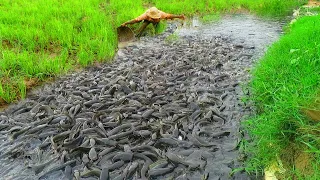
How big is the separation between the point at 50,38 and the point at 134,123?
521 cm

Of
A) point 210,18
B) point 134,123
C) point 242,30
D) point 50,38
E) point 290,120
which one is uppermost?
point 210,18

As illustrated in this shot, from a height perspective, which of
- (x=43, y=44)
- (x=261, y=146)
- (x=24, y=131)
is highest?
(x=43, y=44)

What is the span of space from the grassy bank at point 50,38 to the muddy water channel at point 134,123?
1.74ft

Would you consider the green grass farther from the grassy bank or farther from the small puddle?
the grassy bank

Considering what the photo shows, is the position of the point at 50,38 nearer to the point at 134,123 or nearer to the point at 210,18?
the point at 134,123

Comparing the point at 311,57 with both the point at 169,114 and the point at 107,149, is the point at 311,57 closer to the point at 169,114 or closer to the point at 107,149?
the point at 169,114

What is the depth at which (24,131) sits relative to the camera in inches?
195

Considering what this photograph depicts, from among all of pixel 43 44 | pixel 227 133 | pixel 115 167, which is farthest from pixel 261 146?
pixel 43 44

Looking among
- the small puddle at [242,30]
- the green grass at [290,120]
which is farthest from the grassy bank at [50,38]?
the green grass at [290,120]

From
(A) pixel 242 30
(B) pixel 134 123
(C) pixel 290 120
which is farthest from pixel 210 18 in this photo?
(C) pixel 290 120

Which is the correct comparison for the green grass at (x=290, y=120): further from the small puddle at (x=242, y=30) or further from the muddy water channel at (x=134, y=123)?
the small puddle at (x=242, y=30)

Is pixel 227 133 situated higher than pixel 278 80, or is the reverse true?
pixel 278 80

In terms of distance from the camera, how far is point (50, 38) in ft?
28.7

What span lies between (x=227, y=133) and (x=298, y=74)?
1479 millimetres
